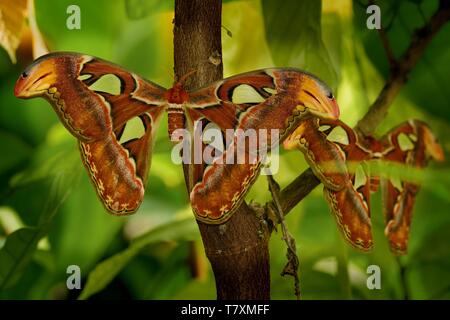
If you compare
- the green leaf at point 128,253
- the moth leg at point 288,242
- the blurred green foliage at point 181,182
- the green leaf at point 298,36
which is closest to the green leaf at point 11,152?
the blurred green foliage at point 181,182

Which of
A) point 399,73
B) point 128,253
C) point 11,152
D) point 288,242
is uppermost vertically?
point 11,152

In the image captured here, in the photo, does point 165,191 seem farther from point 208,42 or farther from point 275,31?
point 208,42

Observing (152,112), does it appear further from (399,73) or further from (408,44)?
(408,44)

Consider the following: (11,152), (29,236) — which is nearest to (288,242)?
(29,236)

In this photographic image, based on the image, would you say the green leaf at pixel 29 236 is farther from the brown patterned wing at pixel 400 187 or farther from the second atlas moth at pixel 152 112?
the brown patterned wing at pixel 400 187
